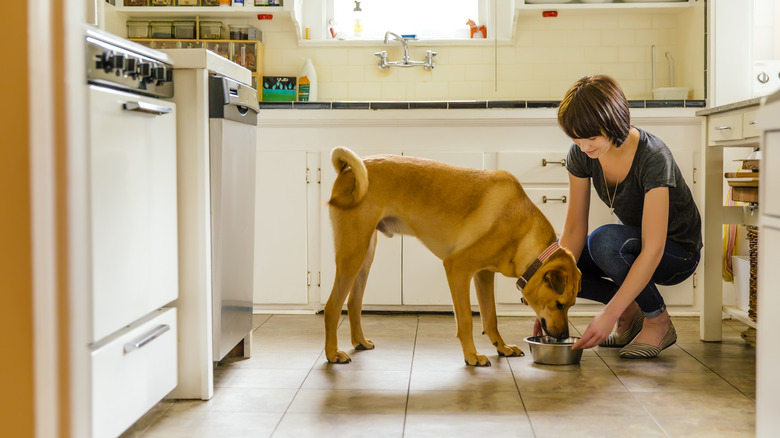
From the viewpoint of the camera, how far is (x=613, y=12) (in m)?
4.07

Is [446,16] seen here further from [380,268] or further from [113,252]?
[113,252]

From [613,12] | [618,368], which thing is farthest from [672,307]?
[613,12]

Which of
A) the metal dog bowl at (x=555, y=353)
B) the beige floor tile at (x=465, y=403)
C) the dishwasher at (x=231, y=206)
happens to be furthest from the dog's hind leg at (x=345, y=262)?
the metal dog bowl at (x=555, y=353)

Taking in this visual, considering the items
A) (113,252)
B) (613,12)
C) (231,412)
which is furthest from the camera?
(613,12)

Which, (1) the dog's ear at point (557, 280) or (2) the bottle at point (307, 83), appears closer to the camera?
(1) the dog's ear at point (557, 280)

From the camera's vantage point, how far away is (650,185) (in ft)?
7.92

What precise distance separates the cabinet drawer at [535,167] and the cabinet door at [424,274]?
0.70ft

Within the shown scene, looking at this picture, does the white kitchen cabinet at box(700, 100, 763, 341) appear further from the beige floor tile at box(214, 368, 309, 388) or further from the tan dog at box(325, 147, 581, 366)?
the beige floor tile at box(214, 368, 309, 388)

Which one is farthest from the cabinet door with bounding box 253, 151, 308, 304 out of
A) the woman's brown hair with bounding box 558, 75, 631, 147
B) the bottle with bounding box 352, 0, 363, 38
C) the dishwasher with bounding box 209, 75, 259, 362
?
the woman's brown hair with bounding box 558, 75, 631, 147

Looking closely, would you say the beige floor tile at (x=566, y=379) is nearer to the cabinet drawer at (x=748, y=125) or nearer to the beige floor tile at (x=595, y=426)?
the beige floor tile at (x=595, y=426)

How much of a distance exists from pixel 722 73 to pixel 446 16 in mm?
1547

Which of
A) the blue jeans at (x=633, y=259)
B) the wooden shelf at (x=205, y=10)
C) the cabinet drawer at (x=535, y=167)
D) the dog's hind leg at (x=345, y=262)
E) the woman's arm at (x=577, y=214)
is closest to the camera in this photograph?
the dog's hind leg at (x=345, y=262)

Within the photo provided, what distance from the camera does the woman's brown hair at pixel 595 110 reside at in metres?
2.30

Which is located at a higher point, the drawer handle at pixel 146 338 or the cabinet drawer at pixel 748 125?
the cabinet drawer at pixel 748 125
